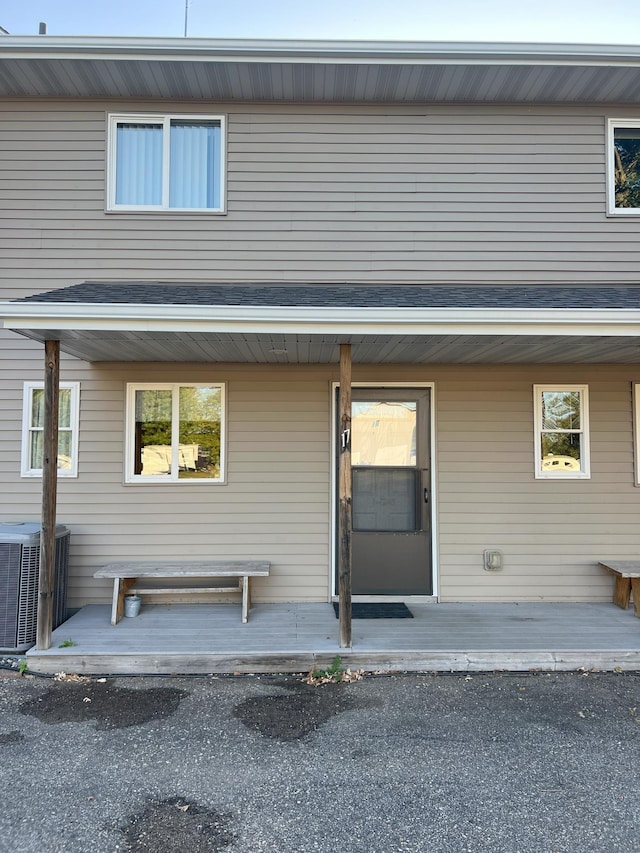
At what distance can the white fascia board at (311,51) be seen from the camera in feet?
16.7

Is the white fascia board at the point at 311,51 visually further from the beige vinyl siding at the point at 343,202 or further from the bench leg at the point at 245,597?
the bench leg at the point at 245,597

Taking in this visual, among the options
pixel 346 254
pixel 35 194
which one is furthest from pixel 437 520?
pixel 35 194

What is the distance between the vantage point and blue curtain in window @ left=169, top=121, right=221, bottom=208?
5625mm

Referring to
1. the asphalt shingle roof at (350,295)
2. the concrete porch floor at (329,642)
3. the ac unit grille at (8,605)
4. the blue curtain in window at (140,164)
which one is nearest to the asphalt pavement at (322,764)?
the concrete porch floor at (329,642)

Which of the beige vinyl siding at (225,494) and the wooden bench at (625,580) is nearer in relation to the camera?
the wooden bench at (625,580)

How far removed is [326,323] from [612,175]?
156 inches

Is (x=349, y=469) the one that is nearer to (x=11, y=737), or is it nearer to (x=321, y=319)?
(x=321, y=319)

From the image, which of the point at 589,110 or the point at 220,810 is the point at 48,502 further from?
the point at 589,110

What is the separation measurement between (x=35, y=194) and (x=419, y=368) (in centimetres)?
439

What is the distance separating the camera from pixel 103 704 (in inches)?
145

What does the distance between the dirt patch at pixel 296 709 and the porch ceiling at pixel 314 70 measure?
565 centimetres

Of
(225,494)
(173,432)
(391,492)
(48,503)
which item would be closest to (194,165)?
(173,432)

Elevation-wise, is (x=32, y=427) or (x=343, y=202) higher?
(x=343, y=202)

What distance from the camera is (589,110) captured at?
568cm
